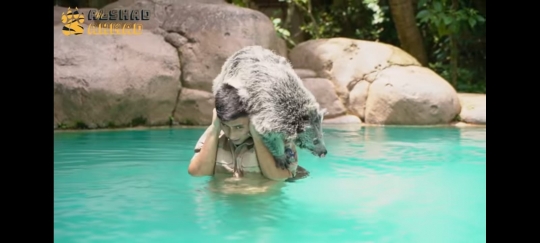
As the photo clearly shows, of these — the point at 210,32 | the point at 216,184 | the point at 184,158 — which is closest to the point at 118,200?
the point at 216,184

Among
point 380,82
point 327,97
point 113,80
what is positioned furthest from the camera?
point 327,97

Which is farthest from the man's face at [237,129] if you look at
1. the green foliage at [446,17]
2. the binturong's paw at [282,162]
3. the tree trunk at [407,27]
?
the tree trunk at [407,27]

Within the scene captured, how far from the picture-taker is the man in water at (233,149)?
144 inches

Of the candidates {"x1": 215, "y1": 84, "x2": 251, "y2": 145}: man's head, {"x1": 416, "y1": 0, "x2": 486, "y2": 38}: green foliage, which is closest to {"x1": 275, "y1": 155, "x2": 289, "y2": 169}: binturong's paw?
{"x1": 215, "y1": 84, "x2": 251, "y2": 145}: man's head

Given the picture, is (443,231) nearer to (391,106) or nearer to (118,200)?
(118,200)

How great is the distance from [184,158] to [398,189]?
6.93 ft

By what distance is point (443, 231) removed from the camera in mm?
3049

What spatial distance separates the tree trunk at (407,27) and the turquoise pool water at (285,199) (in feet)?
17.0

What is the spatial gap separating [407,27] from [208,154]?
7.83 meters

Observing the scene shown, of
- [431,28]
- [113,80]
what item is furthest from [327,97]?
[431,28]

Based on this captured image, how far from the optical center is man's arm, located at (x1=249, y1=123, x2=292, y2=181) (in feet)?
12.4

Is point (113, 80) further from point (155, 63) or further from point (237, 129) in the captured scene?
point (237, 129)

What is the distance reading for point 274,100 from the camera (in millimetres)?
3574

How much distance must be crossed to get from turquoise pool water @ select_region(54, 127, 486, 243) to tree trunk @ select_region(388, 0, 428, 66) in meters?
5.18
